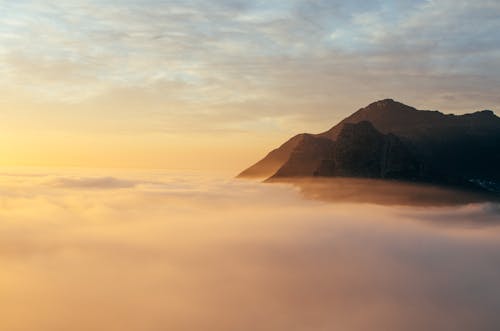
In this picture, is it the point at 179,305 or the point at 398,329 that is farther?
the point at 398,329

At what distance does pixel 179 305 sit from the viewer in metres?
171

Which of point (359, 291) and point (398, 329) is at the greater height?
point (359, 291)

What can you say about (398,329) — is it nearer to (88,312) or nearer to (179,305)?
(179,305)

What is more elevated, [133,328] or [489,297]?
[489,297]

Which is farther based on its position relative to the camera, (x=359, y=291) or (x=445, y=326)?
(x=359, y=291)

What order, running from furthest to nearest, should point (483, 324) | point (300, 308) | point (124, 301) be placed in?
point (124, 301), point (300, 308), point (483, 324)

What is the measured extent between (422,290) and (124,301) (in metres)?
Result: 111

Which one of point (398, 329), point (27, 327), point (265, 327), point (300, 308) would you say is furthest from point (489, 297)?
point (27, 327)

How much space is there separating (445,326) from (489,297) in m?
17.7

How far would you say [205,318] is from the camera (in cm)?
15962

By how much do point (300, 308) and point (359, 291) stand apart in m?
32.1

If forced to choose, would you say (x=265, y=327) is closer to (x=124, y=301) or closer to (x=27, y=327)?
(x=124, y=301)

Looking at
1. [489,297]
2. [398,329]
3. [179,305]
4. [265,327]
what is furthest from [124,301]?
[489,297]

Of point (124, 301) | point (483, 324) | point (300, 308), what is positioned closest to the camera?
point (483, 324)
